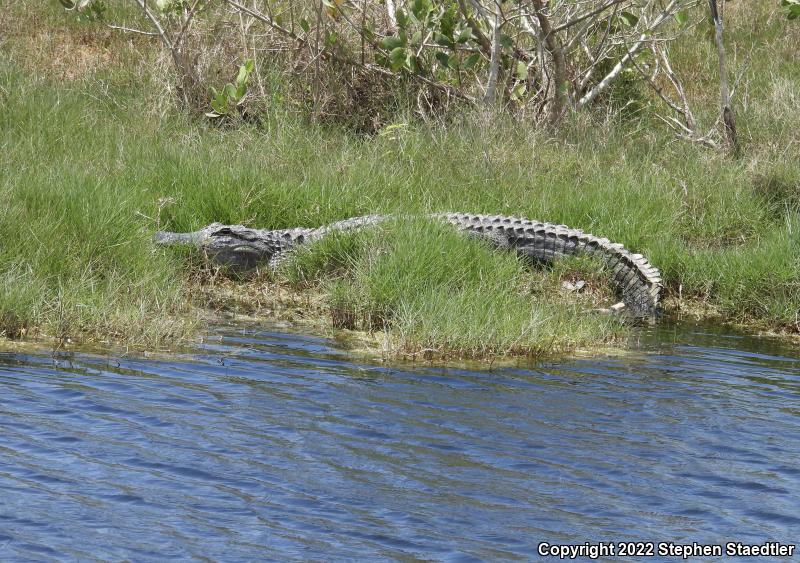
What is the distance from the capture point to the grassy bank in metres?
6.32

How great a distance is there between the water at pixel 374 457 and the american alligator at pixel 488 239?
1.36 metres

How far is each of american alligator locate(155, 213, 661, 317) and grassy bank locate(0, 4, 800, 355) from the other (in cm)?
17

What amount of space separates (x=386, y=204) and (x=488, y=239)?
968 millimetres

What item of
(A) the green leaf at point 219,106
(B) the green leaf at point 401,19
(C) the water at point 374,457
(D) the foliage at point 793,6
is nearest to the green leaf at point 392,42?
(B) the green leaf at point 401,19

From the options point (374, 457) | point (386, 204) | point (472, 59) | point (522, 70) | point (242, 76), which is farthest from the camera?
point (522, 70)

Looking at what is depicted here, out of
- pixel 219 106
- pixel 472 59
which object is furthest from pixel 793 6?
pixel 219 106

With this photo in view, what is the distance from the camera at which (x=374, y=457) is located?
14.8 ft

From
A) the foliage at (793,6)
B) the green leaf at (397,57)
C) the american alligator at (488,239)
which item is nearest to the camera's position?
the american alligator at (488,239)

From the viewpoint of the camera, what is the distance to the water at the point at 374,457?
383cm

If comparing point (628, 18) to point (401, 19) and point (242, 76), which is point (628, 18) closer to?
point (401, 19)

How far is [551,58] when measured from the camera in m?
9.87

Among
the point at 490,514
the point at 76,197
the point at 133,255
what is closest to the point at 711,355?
the point at 490,514

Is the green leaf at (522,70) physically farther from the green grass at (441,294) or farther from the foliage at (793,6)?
the green grass at (441,294)

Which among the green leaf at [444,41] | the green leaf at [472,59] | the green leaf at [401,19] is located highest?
the green leaf at [401,19]
